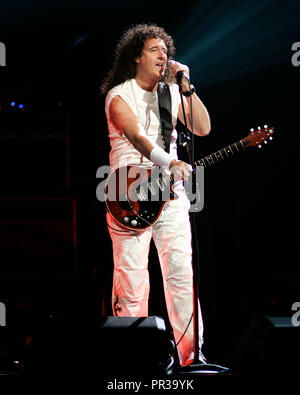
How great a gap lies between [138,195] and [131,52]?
3.77 feet

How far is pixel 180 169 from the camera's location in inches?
119

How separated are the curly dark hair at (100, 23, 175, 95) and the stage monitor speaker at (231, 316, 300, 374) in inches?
86.8

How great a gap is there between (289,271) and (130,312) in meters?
2.22

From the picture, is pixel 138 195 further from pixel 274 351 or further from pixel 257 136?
pixel 274 351

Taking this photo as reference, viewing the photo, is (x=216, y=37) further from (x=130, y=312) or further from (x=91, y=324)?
(x=91, y=324)

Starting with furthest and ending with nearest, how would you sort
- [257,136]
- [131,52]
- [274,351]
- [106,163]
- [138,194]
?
[106,163]
[131,52]
[257,136]
[138,194]
[274,351]

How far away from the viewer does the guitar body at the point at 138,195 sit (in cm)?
328

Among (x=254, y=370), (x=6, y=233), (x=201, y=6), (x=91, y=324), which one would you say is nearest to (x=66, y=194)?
(x=6, y=233)

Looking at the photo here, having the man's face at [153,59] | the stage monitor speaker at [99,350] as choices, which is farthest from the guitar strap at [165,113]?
the stage monitor speaker at [99,350]

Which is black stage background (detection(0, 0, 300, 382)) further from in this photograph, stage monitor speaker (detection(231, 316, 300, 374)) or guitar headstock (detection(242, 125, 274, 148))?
stage monitor speaker (detection(231, 316, 300, 374))

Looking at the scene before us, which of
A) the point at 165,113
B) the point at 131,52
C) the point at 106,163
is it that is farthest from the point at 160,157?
the point at 106,163

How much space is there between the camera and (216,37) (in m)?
4.50

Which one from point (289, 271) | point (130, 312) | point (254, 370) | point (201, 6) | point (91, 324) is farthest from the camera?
point (289, 271)
